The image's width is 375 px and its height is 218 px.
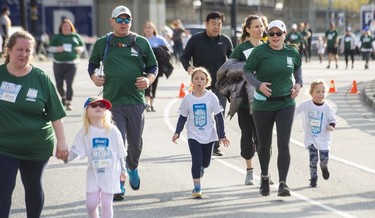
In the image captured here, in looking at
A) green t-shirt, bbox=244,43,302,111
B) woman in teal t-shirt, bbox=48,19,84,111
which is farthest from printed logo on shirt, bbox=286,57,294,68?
woman in teal t-shirt, bbox=48,19,84,111

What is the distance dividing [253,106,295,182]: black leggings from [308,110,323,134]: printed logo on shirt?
1.10 m

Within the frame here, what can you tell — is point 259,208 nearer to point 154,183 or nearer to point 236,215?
point 236,215

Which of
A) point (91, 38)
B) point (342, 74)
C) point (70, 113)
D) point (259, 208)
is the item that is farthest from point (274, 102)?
point (91, 38)

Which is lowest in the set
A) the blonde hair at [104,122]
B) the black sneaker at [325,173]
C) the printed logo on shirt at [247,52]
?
the black sneaker at [325,173]

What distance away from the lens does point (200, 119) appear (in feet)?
36.9

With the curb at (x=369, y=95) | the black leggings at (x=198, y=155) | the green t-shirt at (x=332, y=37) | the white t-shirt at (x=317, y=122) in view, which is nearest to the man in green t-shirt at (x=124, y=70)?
the black leggings at (x=198, y=155)

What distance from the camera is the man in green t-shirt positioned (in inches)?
427

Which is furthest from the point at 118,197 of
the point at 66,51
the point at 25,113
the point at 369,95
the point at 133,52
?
the point at 369,95

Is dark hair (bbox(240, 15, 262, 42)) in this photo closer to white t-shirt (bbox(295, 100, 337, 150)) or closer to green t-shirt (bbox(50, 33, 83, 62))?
white t-shirt (bbox(295, 100, 337, 150))

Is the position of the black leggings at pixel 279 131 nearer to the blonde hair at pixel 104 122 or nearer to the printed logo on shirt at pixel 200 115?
the printed logo on shirt at pixel 200 115

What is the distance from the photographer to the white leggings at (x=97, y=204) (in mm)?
8727

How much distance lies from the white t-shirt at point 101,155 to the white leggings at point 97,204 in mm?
51

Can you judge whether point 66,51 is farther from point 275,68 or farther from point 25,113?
point 25,113

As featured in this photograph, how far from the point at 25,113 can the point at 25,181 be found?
1.87 ft
